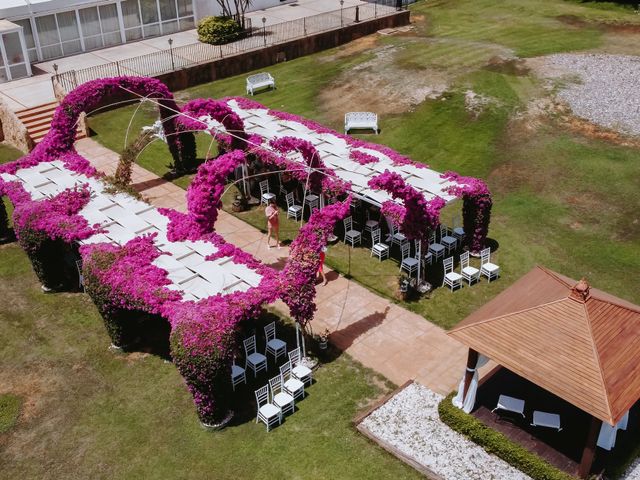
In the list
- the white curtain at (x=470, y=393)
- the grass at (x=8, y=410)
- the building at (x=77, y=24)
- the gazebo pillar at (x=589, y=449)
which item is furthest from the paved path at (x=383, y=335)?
the building at (x=77, y=24)

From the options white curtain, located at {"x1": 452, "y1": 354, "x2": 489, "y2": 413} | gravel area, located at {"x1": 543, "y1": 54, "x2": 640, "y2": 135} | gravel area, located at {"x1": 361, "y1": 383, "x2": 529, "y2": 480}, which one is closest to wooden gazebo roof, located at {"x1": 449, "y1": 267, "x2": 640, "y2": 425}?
white curtain, located at {"x1": 452, "y1": 354, "x2": 489, "y2": 413}

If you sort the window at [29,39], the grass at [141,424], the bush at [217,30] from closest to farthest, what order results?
the grass at [141,424]
the window at [29,39]
the bush at [217,30]

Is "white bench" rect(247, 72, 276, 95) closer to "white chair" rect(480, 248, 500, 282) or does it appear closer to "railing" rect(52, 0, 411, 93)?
"railing" rect(52, 0, 411, 93)

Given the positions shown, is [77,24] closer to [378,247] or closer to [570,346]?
[378,247]

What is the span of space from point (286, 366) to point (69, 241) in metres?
7.59

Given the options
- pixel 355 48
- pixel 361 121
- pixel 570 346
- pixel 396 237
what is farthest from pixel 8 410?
pixel 355 48

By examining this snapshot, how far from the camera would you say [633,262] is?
21.9 m

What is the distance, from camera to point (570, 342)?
14.2 metres

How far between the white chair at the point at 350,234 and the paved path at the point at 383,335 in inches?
76.0

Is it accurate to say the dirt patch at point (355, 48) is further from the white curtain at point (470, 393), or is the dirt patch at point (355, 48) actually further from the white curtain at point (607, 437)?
the white curtain at point (607, 437)

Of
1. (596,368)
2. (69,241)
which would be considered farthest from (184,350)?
(596,368)

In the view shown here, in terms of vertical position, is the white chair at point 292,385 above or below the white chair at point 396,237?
below

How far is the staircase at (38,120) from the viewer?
31281 millimetres

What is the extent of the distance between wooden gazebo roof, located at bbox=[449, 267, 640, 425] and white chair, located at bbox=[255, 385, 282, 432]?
4706 mm
